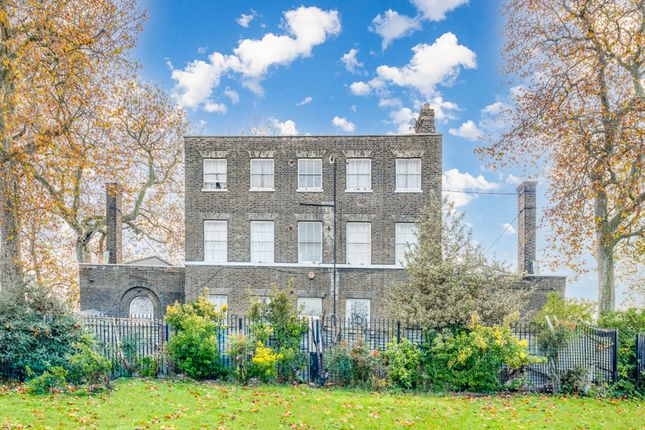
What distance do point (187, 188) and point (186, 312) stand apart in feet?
40.1

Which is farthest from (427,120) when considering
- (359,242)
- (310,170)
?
(359,242)

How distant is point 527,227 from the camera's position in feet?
83.6

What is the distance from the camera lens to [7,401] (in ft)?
34.7

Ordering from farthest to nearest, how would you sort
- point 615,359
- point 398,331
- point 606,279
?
point 606,279 < point 398,331 < point 615,359

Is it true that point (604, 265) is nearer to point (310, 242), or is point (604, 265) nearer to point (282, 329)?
point (310, 242)

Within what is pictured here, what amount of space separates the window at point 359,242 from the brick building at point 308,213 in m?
0.06

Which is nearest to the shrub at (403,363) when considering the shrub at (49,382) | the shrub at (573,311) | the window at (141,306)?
the shrub at (573,311)

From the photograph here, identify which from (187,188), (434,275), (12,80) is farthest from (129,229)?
(434,275)

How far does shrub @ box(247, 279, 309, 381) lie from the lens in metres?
13.6

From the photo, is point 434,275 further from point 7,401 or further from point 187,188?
point 187,188

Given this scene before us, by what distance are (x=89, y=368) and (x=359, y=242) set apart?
49.1 feet

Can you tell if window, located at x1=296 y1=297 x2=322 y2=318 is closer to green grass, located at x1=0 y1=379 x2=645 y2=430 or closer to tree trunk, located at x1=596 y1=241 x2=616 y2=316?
green grass, located at x1=0 y1=379 x2=645 y2=430

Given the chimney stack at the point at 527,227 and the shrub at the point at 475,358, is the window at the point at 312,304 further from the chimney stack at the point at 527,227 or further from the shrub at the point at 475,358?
the chimney stack at the point at 527,227

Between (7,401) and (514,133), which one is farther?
(514,133)
